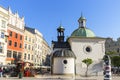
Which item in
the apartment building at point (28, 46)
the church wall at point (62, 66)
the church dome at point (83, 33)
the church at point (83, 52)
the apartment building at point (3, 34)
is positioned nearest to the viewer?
the church wall at point (62, 66)

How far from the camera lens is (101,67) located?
5653 centimetres

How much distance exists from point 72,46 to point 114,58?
13190 millimetres

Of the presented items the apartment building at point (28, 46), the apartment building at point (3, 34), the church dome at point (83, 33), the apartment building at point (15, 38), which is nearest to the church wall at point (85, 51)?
the church dome at point (83, 33)

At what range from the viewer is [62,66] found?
52.5m

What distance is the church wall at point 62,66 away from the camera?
5234cm

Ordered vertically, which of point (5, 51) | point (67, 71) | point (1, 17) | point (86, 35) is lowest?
point (67, 71)

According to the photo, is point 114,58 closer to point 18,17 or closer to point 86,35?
point 86,35

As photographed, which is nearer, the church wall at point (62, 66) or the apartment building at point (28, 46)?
the church wall at point (62, 66)

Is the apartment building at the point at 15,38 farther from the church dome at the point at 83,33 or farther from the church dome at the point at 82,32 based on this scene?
the church dome at the point at 83,33

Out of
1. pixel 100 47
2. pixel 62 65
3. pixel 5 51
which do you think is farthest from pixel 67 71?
pixel 5 51

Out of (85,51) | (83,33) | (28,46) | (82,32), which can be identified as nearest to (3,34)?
(28,46)

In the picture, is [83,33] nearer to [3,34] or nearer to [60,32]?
[60,32]

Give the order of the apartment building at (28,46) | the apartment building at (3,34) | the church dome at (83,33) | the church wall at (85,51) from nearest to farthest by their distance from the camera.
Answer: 1. the apartment building at (3,34)
2. the church wall at (85,51)
3. the church dome at (83,33)
4. the apartment building at (28,46)

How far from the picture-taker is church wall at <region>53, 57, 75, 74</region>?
172 feet
